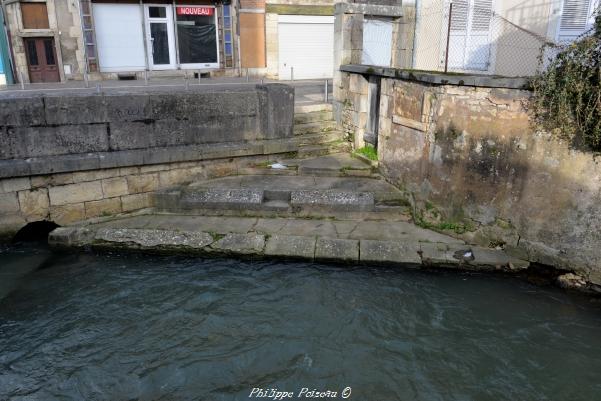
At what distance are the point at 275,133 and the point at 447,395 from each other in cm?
577

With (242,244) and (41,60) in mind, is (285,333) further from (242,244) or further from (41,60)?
(41,60)

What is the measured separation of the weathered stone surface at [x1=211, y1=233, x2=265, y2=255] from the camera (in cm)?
702

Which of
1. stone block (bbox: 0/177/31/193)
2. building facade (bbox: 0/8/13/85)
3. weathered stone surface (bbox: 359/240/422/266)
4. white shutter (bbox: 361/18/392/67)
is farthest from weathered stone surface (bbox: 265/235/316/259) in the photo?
building facade (bbox: 0/8/13/85)

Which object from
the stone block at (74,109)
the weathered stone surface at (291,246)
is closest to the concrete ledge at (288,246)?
the weathered stone surface at (291,246)

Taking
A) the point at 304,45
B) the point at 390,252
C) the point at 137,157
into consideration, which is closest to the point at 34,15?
the point at 304,45

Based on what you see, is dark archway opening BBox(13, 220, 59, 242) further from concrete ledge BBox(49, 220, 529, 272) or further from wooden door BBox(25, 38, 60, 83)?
wooden door BBox(25, 38, 60, 83)

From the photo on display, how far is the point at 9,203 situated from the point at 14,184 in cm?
32

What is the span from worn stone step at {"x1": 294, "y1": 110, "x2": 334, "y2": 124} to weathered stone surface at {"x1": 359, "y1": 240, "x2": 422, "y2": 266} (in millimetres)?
3960

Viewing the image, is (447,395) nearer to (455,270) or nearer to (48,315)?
(455,270)

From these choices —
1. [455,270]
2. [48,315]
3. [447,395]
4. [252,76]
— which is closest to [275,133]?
[455,270]

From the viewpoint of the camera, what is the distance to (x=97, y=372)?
191 inches

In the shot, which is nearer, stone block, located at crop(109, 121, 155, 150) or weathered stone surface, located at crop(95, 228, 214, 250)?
weathered stone surface, located at crop(95, 228, 214, 250)

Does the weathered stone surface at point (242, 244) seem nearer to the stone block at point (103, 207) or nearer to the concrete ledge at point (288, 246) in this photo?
the concrete ledge at point (288, 246)
